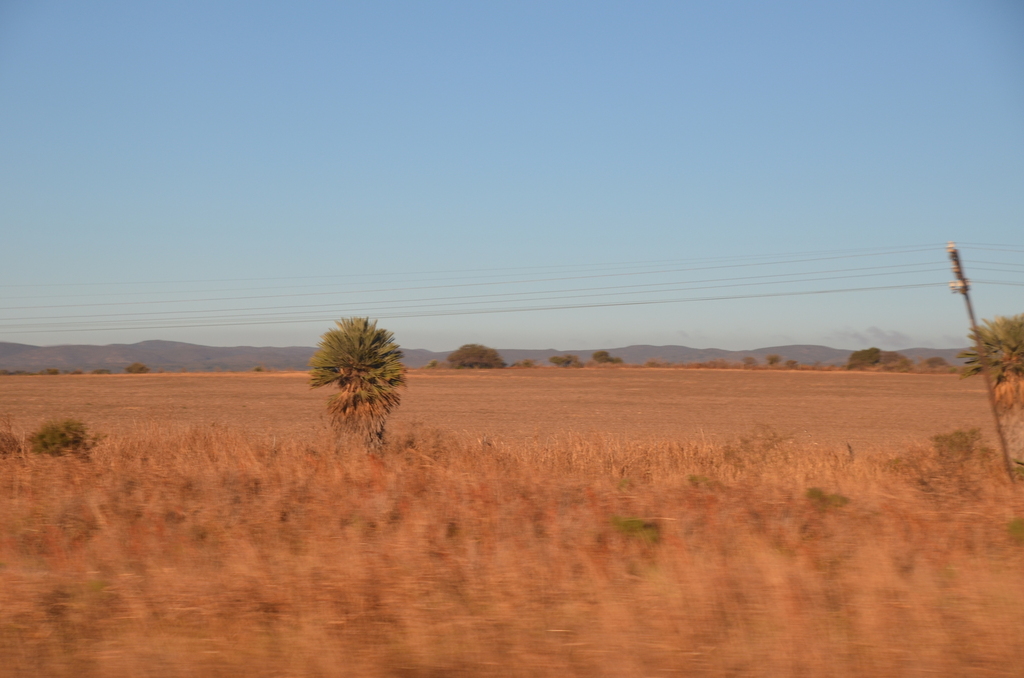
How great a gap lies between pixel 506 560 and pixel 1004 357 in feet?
36.2

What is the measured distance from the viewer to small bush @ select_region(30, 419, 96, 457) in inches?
515

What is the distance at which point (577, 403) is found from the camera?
134 ft

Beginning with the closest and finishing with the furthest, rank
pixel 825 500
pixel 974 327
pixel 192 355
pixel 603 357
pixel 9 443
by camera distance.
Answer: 1. pixel 825 500
2. pixel 974 327
3. pixel 9 443
4. pixel 603 357
5. pixel 192 355

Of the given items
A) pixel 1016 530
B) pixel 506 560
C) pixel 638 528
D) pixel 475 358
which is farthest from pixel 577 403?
pixel 475 358

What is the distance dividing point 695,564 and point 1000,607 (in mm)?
2320

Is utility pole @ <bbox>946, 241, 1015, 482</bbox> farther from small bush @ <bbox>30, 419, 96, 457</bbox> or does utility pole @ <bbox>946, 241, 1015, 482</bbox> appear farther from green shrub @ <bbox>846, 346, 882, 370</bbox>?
green shrub @ <bbox>846, 346, 882, 370</bbox>

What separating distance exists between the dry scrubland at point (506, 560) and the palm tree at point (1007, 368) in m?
0.74

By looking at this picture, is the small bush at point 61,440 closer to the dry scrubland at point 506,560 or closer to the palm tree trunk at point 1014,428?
the dry scrubland at point 506,560

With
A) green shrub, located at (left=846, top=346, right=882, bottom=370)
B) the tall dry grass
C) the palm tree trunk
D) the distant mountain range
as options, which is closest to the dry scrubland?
the tall dry grass

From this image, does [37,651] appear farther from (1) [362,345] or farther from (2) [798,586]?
(1) [362,345]

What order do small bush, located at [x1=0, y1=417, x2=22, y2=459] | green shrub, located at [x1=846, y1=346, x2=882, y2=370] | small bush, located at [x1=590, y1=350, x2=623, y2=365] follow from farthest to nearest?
small bush, located at [x1=590, y1=350, x2=623, y2=365], green shrub, located at [x1=846, y1=346, x2=882, y2=370], small bush, located at [x1=0, y1=417, x2=22, y2=459]

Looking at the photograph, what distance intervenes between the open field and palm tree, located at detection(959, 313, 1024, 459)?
691 cm

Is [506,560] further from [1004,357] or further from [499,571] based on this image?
[1004,357]

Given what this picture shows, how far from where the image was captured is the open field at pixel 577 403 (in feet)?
87.7
